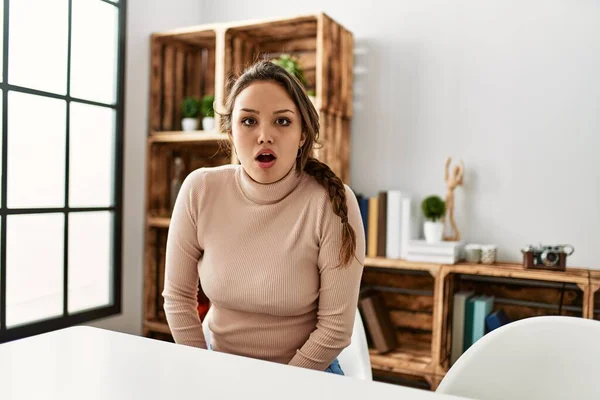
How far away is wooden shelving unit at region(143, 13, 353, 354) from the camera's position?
104 inches

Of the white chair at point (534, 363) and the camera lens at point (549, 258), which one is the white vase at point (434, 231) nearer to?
the camera lens at point (549, 258)

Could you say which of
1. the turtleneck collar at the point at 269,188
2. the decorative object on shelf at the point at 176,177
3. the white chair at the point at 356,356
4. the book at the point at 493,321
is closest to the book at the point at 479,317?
the book at the point at 493,321

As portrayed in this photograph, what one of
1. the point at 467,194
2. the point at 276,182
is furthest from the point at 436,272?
the point at 276,182

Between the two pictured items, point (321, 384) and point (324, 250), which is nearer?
point (321, 384)

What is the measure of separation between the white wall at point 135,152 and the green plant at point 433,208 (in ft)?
4.89

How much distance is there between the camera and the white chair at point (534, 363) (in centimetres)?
99

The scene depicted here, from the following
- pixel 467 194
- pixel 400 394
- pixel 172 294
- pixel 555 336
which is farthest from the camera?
pixel 467 194

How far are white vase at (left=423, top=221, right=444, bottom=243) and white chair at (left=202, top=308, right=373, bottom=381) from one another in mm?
980

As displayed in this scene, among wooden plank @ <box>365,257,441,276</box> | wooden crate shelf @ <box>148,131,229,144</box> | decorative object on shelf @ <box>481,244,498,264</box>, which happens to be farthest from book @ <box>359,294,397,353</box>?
wooden crate shelf @ <box>148,131,229,144</box>

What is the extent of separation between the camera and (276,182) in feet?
4.78

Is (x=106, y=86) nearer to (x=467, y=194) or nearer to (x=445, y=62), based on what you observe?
(x=445, y=62)

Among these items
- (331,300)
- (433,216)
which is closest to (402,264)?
(433,216)

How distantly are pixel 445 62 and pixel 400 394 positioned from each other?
2085 millimetres

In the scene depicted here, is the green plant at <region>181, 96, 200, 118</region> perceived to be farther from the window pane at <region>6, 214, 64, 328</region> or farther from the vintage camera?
the vintage camera
